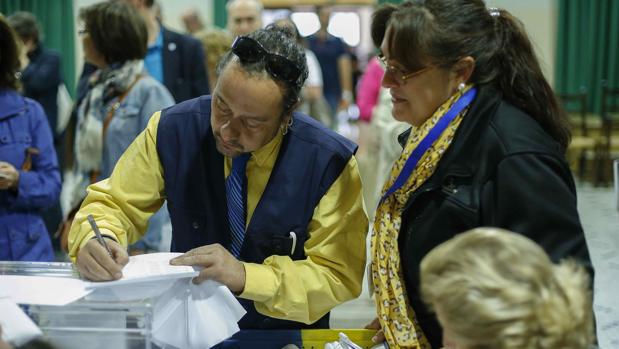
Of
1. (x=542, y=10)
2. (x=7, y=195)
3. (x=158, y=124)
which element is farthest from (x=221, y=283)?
(x=542, y=10)

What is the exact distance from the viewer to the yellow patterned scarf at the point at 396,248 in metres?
1.70

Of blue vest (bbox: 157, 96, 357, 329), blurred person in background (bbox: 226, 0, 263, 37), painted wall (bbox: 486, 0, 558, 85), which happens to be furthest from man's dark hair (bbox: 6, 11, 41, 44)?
painted wall (bbox: 486, 0, 558, 85)

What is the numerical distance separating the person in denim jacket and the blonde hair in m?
2.36

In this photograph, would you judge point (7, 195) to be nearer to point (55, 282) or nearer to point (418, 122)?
point (55, 282)

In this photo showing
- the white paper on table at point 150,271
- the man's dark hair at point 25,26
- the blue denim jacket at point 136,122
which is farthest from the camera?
the man's dark hair at point 25,26

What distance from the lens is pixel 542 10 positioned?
10.3m

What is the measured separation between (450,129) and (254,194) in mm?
526

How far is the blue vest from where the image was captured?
6.19 ft

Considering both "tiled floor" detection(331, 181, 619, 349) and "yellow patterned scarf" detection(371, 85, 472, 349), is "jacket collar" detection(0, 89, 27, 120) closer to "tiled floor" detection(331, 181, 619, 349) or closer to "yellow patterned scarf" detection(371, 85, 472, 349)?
"tiled floor" detection(331, 181, 619, 349)

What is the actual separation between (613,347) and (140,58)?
2.38 meters

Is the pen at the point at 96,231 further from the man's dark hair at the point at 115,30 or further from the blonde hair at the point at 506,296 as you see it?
the man's dark hair at the point at 115,30

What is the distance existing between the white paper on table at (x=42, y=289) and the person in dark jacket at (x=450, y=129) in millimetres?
650

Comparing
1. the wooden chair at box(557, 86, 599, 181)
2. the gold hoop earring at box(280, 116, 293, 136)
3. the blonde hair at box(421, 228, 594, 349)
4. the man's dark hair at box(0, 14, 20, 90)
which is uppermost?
the man's dark hair at box(0, 14, 20, 90)

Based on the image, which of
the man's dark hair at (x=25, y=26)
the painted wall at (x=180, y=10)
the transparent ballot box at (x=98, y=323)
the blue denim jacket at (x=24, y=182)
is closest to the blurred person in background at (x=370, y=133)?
the man's dark hair at (x=25, y=26)
